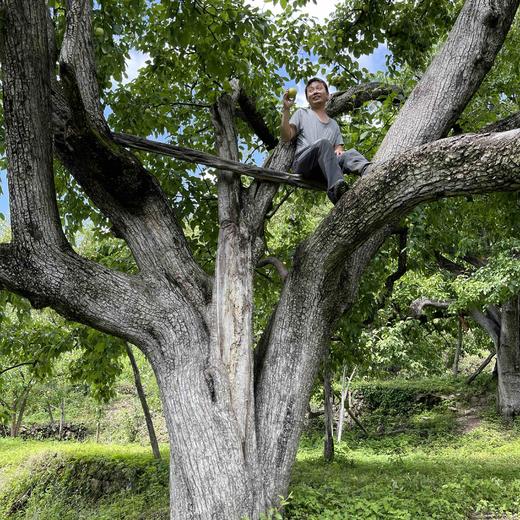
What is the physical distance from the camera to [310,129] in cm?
425

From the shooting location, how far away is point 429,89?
373 cm

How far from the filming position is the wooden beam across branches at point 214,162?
401 centimetres

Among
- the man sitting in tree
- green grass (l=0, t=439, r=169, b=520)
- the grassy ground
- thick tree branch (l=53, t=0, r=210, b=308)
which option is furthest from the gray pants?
green grass (l=0, t=439, r=169, b=520)

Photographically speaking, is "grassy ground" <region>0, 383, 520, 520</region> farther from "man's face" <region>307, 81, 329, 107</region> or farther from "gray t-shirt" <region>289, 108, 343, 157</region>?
"man's face" <region>307, 81, 329, 107</region>

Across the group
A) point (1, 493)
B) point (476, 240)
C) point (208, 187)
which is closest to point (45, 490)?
point (1, 493)

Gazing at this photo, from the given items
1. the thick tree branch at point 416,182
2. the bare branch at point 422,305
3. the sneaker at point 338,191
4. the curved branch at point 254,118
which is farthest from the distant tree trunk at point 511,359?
the thick tree branch at point 416,182

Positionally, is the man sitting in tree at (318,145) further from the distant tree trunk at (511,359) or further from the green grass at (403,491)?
the distant tree trunk at (511,359)

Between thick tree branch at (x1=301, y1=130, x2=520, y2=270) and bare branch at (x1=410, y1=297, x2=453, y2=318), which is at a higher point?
bare branch at (x1=410, y1=297, x2=453, y2=318)

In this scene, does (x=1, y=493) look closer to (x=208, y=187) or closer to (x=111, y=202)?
(x=208, y=187)

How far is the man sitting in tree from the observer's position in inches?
141

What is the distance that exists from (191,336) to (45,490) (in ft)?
24.0

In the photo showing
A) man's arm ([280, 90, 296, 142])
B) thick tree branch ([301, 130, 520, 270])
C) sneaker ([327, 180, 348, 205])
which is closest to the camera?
thick tree branch ([301, 130, 520, 270])

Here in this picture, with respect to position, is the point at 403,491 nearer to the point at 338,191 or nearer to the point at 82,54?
the point at 338,191

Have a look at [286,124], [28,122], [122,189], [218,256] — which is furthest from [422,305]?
[28,122]
